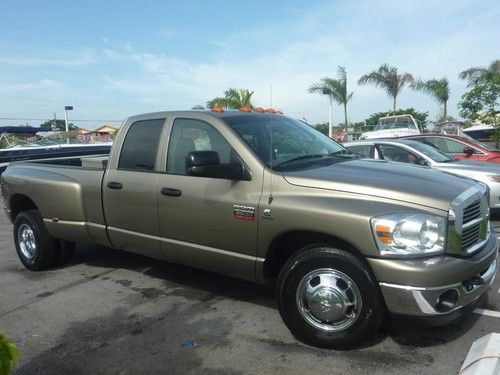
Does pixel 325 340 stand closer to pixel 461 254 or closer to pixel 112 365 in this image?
pixel 461 254

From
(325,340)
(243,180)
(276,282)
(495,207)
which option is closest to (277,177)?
(243,180)

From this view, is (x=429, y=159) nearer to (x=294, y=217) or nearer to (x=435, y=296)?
(x=294, y=217)

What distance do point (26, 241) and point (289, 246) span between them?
3.77 m

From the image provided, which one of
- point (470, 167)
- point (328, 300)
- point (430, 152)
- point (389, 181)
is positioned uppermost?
point (389, 181)

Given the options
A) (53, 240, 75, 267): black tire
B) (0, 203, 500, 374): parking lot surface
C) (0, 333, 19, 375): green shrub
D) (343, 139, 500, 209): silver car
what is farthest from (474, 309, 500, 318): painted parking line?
(53, 240, 75, 267): black tire

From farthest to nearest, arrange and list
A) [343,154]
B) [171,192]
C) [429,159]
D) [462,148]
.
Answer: [462,148] < [429,159] < [343,154] < [171,192]

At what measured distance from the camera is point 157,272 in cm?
577

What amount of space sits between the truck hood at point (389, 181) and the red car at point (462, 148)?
6687 mm

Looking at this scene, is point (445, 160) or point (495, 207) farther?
point (445, 160)

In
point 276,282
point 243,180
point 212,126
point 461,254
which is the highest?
point 212,126

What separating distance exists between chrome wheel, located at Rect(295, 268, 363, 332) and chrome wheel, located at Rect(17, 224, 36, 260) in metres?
3.80

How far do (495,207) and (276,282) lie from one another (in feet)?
18.0

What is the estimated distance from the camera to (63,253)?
20.0ft

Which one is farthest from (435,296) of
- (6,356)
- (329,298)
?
(6,356)
